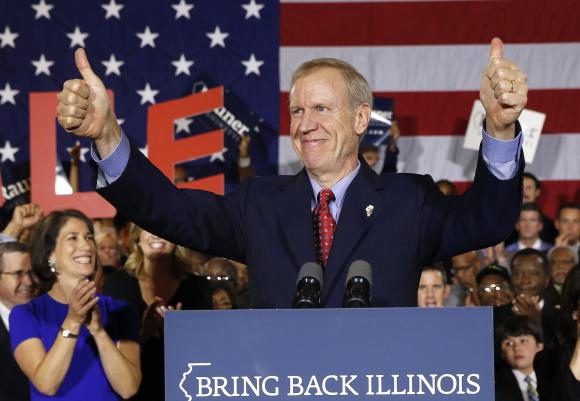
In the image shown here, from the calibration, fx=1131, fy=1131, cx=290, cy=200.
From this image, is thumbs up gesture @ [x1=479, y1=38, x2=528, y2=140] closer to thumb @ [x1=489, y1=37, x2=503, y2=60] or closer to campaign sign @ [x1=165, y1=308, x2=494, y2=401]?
thumb @ [x1=489, y1=37, x2=503, y2=60]


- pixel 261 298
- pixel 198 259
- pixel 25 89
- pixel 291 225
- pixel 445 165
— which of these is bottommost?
pixel 261 298

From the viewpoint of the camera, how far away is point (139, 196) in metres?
2.13

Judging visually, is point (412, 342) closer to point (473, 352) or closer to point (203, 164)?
point (473, 352)

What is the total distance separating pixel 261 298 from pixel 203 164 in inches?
207

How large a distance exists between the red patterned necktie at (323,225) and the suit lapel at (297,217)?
27 millimetres

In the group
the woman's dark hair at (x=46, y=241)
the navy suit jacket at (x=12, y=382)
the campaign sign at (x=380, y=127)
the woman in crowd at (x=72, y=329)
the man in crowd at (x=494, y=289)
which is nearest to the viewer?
the woman in crowd at (x=72, y=329)

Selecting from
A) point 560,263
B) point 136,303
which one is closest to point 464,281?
point 560,263

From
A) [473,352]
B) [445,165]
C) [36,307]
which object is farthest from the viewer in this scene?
[445,165]

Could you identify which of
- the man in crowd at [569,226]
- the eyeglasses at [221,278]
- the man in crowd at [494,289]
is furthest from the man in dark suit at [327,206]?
the man in crowd at [569,226]

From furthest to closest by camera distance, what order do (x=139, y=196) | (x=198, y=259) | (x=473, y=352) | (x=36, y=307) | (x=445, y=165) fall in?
(x=445, y=165), (x=198, y=259), (x=36, y=307), (x=139, y=196), (x=473, y=352)

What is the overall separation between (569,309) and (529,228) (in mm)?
Answer: 2548

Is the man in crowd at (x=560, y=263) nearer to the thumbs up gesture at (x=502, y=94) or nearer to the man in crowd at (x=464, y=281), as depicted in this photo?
the man in crowd at (x=464, y=281)

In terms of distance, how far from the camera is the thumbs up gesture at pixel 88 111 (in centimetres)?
193

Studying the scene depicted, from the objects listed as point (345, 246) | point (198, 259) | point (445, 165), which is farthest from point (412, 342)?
point (445, 165)
